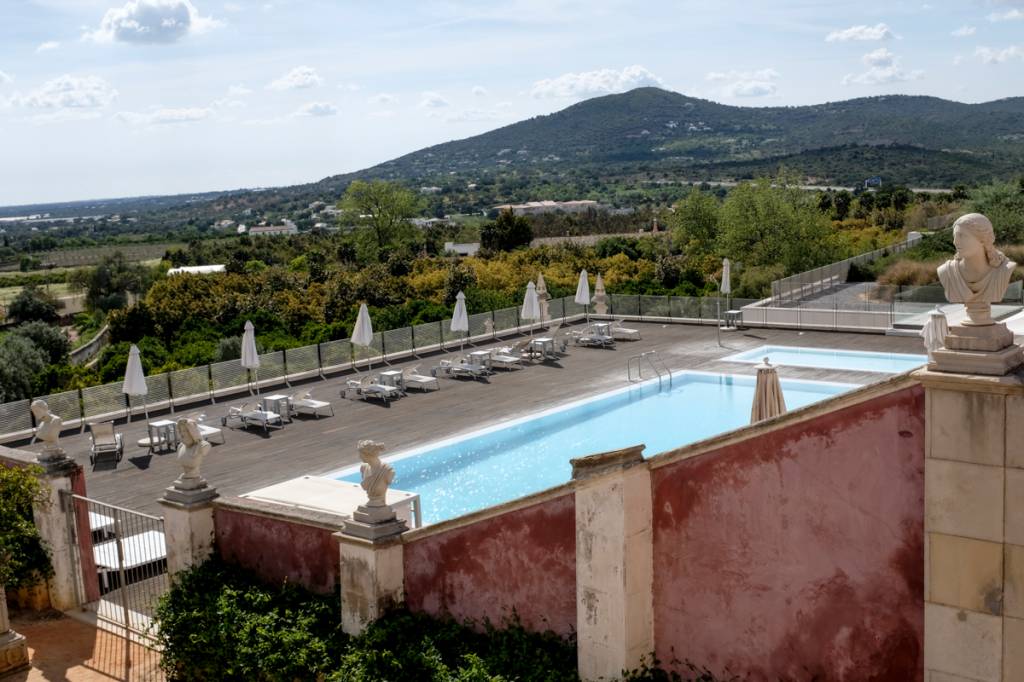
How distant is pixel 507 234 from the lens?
67500 millimetres

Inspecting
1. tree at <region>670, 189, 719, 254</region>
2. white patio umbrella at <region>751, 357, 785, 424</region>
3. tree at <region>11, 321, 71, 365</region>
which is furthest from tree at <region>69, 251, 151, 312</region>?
white patio umbrella at <region>751, 357, 785, 424</region>

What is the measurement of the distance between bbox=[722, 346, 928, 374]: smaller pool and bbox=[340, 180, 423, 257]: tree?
2088 inches

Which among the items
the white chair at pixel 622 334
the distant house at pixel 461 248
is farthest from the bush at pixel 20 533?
the distant house at pixel 461 248

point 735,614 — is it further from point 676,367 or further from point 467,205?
point 467,205

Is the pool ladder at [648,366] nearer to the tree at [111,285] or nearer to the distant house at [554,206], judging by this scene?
the tree at [111,285]

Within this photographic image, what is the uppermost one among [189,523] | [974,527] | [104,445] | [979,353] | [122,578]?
[979,353]

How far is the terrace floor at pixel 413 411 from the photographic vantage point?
52.4 ft

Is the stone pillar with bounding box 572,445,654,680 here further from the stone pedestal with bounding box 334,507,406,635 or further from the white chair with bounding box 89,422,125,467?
the white chair with bounding box 89,422,125,467

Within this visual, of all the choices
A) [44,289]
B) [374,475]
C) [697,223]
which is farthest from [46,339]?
[44,289]

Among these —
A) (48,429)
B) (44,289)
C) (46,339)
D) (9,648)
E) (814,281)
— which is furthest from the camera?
(44,289)

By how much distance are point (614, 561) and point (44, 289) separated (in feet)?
306

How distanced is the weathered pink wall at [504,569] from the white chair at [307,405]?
12.1 meters

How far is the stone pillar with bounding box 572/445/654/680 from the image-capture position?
675 centimetres

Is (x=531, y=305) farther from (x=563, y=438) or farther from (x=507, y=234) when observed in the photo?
(x=507, y=234)
